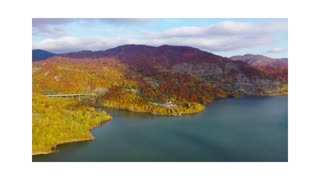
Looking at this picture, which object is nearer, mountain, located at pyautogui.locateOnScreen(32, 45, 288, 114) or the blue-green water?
the blue-green water

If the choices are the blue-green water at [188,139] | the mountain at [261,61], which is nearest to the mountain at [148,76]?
the mountain at [261,61]

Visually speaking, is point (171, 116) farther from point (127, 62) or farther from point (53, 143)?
point (53, 143)

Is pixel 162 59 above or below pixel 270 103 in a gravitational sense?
above

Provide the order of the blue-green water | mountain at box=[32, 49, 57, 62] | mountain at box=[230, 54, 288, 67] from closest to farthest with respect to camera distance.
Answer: the blue-green water → mountain at box=[32, 49, 57, 62] → mountain at box=[230, 54, 288, 67]

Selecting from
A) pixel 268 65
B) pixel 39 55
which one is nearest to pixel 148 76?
pixel 39 55

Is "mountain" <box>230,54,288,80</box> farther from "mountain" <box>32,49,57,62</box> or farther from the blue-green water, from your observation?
"mountain" <box>32,49,57,62</box>

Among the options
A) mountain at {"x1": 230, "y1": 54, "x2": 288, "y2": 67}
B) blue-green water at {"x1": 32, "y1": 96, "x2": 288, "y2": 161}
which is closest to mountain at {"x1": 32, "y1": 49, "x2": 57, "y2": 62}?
blue-green water at {"x1": 32, "y1": 96, "x2": 288, "y2": 161}

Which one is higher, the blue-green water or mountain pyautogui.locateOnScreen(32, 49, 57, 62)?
mountain pyautogui.locateOnScreen(32, 49, 57, 62)

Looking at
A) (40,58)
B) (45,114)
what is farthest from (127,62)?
(45,114)

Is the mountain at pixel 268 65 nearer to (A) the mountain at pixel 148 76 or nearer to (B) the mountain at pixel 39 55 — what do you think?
(A) the mountain at pixel 148 76
